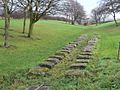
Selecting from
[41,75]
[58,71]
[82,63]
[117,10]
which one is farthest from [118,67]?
[117,10]

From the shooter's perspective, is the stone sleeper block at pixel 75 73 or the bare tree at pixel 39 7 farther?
the bare tree at pixel 39 7

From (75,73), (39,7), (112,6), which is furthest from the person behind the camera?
(112,6)

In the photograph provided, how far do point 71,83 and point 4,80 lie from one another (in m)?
2.40

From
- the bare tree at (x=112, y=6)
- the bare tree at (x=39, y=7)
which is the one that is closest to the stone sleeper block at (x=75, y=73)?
the bare tree at (x=39, y=7)

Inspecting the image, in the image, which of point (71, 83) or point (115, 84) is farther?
point (71, 83)

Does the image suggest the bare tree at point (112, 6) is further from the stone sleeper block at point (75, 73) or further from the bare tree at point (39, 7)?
the stone sleeper block at point (75, 73)

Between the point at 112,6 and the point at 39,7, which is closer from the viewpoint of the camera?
the point at 39,7

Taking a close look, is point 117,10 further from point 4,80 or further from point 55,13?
point 4,80

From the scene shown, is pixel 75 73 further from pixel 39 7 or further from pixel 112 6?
pixel 112 6

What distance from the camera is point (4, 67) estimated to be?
1254 cm

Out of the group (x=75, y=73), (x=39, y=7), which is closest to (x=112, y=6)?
(x=39, y=7)

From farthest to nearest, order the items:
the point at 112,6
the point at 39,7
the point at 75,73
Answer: the point at 112,6
the point at 39,7
the point at 75,73

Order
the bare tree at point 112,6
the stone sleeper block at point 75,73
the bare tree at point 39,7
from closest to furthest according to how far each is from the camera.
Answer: the stone sleeper block at point 75,73 < the bare tree at point 39,7 < the bare tree at point 112,6

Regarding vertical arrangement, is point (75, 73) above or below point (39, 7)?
below
